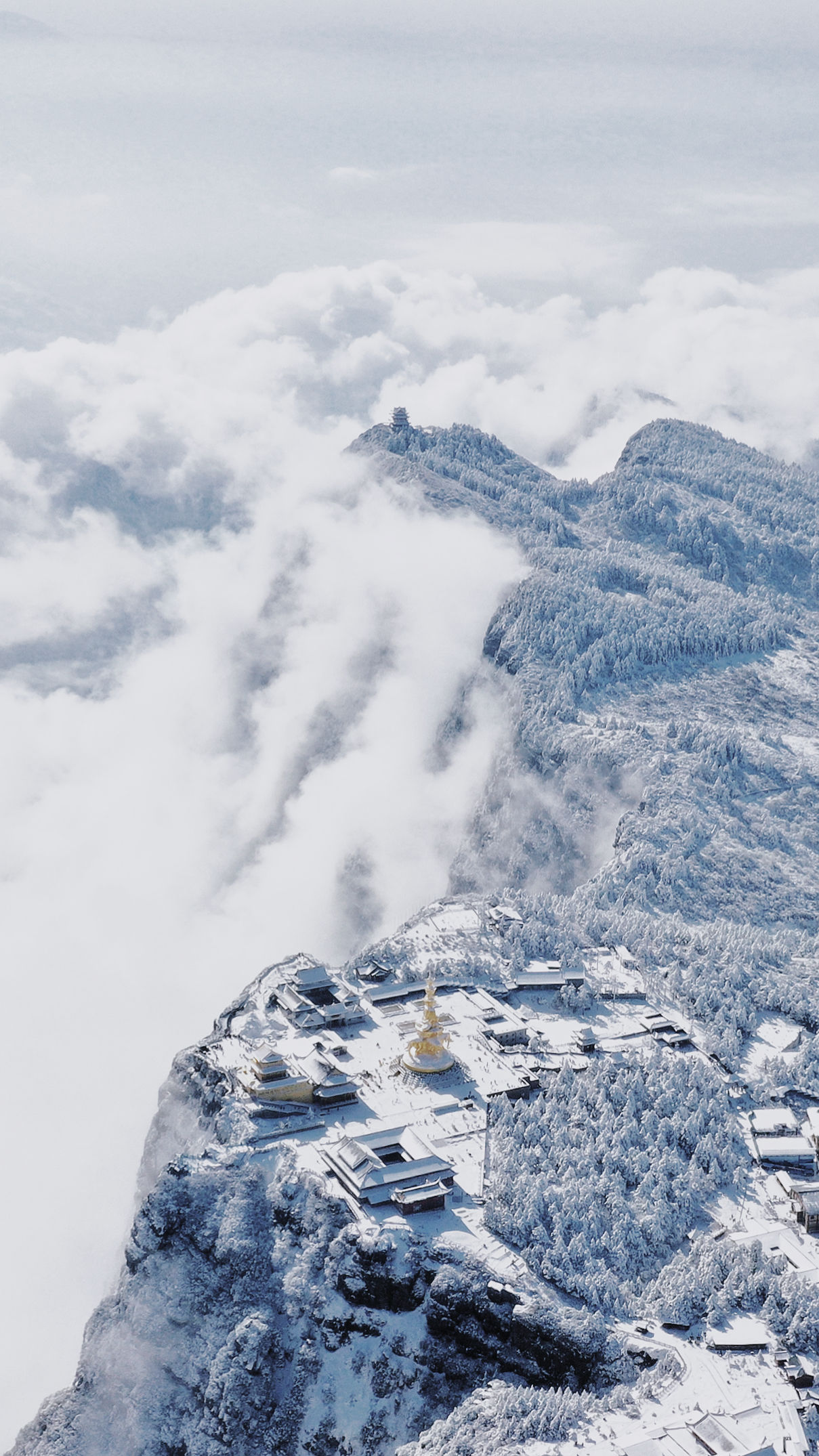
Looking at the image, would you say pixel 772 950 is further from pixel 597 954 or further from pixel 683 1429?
pixel 683 1429

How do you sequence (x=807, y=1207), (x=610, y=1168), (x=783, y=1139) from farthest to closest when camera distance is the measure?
(x=783, y=1139) < (x=610, y=1168) < (x=807, y=1207)

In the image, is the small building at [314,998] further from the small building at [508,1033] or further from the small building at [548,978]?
the small building at [548,978]

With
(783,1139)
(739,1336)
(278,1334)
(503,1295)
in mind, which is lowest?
(278,1334)

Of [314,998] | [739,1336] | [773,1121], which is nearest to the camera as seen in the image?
[739,1336]

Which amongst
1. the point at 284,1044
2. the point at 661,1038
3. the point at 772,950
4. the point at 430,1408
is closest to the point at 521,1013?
the point at 661,1038

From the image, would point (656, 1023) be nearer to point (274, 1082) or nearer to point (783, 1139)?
point (783, 1139)

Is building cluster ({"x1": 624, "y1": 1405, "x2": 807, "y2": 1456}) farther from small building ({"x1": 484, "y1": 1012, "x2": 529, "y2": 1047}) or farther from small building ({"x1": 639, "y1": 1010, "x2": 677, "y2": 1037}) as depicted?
small building ({"x1": 639, "y1": 1010, "x2": 677, "y2": 1037})

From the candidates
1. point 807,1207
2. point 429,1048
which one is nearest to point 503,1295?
point 807,1207
